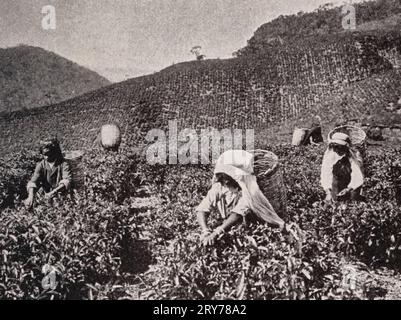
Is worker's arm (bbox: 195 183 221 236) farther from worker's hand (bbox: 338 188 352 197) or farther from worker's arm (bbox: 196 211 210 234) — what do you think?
worker's hand (bbox: 338 188 352 197)

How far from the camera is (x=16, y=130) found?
17.7m

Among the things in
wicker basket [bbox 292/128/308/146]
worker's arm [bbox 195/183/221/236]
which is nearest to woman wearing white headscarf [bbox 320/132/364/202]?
worker's arm [bbox 195/183/221/236]

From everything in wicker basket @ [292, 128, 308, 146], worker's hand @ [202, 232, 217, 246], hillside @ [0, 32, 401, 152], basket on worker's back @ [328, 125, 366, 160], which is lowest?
worker's hand @ [202, 232, 217, 246]

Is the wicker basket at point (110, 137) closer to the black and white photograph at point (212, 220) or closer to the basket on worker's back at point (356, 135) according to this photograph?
the black and white photograph at point (212, 220)

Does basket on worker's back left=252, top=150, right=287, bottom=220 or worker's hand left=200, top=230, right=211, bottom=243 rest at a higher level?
basket on worker's back left=252, top=150, right=287, bottom=220

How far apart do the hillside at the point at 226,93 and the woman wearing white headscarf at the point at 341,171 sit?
36.3 ft

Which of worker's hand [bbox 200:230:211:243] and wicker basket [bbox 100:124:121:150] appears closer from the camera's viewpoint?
worker's hand [bbox 200:230:211:243]

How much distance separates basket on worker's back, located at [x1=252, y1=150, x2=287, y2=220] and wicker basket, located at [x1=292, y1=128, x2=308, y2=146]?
7.94 m

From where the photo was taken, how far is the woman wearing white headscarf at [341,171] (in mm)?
5047

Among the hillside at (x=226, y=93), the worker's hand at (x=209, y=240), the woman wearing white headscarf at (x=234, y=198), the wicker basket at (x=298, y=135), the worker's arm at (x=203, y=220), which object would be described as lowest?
the worker's hand at (x=209, y=240)

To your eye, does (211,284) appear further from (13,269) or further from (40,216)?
→ (40,216)

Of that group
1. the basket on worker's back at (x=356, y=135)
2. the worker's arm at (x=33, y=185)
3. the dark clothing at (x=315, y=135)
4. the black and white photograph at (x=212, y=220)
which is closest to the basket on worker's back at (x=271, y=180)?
the black and white photograph at (x=212, y=220)

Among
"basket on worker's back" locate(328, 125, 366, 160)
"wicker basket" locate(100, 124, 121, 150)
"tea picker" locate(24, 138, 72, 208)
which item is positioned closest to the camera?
"tea picker" locate(24, 138, 72, 208)

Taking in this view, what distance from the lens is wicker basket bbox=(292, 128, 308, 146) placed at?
12.8 m
